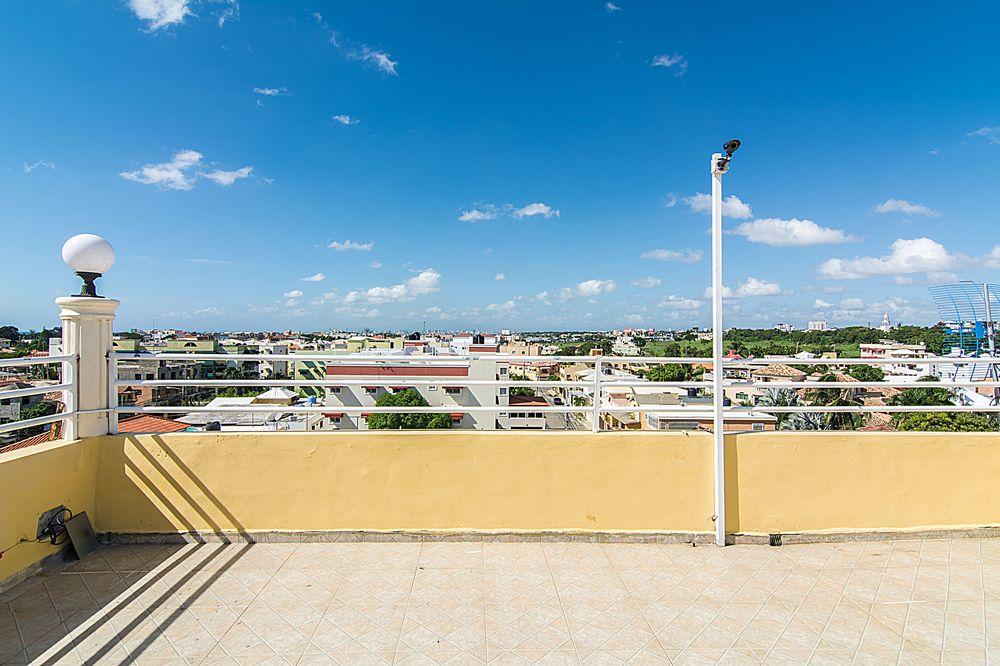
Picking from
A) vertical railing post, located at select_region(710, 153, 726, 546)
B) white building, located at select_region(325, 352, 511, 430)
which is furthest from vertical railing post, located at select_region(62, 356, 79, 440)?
vertical railing post, located at select_region(710, 153, 726, 546)

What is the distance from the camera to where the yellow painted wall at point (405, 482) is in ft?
10.7

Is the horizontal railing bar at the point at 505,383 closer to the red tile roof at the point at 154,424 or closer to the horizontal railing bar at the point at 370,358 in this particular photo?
the horizontal railing bar at the point at 370,358

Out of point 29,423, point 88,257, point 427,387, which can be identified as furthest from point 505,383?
point 88,257

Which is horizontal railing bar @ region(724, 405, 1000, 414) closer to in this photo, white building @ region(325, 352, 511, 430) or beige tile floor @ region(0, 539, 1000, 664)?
beige tile floor @ region(0, 539, 1000, 664)

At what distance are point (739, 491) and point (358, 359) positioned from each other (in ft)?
9.68

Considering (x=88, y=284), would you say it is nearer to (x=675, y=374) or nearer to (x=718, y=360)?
(x=718, y=360)

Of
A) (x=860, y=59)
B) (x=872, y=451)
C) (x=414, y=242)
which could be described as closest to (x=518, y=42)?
(x=860, y=59)

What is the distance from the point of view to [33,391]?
2.68 m

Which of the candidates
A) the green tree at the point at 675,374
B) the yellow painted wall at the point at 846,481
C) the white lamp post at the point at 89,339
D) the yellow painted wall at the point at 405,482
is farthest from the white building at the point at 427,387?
the yellow painted wall at the point at 846,481

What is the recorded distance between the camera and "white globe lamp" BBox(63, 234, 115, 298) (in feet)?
10.5

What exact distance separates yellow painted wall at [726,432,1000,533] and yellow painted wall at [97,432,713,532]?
0.34m

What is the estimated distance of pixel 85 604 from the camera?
246cm

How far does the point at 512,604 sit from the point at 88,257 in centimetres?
373

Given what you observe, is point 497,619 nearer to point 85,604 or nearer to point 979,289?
point 85,604
